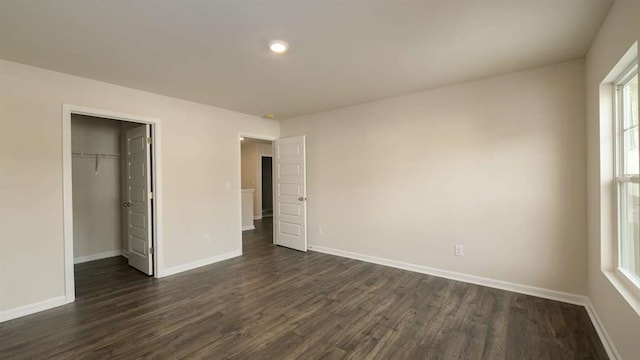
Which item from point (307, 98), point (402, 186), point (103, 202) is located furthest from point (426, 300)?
point (103, 202)

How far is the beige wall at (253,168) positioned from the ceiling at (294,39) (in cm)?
472

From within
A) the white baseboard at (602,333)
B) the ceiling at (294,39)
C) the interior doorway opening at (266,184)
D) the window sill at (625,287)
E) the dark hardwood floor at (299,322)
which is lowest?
the dark hardwood floor at (299,322)

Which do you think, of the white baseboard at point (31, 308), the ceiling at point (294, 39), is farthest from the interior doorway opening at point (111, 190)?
the ceiling at point (294, 39)

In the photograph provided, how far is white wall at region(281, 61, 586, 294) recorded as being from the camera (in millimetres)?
→ 2787

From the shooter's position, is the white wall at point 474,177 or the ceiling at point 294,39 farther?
the white wall at point 474,177

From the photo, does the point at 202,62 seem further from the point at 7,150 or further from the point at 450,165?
the point at 450,165

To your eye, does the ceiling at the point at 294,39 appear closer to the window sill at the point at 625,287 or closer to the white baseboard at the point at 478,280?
the window sill at the point at 625,287

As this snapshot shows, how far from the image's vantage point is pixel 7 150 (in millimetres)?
2588

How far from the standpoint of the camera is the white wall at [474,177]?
2787 mm

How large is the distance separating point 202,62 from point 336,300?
9.12 feet

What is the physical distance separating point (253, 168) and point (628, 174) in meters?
7.39

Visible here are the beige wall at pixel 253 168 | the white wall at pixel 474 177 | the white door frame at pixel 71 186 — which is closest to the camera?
the white wall at pixel 474 177

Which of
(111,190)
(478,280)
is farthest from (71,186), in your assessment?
(478,280)

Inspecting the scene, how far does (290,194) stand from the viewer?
16.5ft
